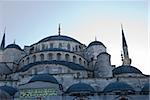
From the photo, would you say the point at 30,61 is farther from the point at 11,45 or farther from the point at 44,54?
the point at 11,45

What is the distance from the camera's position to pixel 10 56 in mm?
30078

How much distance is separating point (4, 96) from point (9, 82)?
3.00 metres

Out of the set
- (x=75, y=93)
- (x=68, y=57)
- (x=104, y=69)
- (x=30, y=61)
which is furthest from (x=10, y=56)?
(x=75, y=93)

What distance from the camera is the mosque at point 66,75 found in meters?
20.4

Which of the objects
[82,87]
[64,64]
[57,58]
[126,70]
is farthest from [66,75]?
[126,70]

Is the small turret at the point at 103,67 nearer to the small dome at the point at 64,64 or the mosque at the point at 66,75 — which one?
the mosque at the point at 66,75

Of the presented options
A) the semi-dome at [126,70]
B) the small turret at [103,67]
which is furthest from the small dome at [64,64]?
the semi-dome at [126,70]

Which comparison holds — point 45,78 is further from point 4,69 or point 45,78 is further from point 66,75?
point 4,69

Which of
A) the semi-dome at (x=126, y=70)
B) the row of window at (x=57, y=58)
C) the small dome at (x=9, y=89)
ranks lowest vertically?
the small dome at (x=9, y=89)

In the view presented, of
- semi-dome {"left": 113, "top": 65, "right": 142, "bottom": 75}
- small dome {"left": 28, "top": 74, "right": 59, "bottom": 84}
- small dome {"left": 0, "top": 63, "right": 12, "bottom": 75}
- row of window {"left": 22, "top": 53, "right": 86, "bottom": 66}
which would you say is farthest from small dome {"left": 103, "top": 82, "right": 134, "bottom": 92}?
small dome {"left": 0, "top": 63, "right": 12, "bottom": 75}

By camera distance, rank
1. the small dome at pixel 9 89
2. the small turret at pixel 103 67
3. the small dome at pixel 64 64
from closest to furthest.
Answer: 1. the small dome at pixel 9 89
2. the small dome at pixel 64 64
3. the small turret at pixel 103 67

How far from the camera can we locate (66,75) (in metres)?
22.9

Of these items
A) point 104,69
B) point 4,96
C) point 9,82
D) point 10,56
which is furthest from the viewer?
point 10,56

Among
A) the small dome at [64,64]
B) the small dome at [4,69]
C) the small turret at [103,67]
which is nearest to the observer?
the small dome at [64,64]
